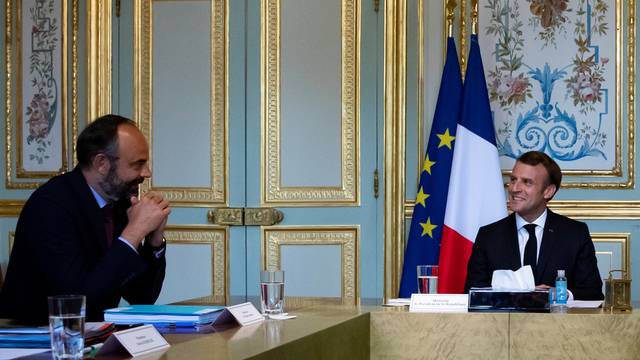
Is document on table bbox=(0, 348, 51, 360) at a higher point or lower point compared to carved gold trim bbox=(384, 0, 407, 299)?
lower

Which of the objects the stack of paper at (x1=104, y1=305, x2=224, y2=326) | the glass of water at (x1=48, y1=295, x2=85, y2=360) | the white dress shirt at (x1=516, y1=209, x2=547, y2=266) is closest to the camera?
the glass of water at (x1=48, y1=295, x2=85, y2=360)

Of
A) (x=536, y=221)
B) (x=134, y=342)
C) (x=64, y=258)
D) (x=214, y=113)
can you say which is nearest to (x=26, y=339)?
(x=134, y=342)

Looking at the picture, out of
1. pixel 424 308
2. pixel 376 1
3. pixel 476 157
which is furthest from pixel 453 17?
pixel 424 308

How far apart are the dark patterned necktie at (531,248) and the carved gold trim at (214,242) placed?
1.88 m

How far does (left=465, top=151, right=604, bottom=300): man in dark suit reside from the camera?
385 cm

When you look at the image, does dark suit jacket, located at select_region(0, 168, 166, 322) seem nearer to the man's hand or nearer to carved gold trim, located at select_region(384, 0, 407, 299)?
the man's hand

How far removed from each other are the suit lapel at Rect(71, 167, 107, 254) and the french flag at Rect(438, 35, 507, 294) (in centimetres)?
222

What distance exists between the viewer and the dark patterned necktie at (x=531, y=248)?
391 cm

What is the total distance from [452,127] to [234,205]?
3.97 ft

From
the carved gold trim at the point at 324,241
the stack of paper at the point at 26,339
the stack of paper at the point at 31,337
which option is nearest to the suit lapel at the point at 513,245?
the carved gold trim at the point at 324,241

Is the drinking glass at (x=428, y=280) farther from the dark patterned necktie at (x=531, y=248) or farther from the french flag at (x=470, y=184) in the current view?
the french flag at (x=470, y=184)

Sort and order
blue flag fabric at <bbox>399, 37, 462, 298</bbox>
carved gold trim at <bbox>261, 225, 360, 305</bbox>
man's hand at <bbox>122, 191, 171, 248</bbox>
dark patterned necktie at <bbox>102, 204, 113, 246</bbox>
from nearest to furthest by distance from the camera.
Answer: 1. man's hand at <bbox>122, 191, 171, 248</bbox>
2. dark patterned necktie at <bbox>102, 204, 113, 246</bbox>
3. blue flag fabric at <bbox>399, 37, 462, 298</bbox>
4. carved gold trim at <bbox>261, 225, 360, 305</bbox>

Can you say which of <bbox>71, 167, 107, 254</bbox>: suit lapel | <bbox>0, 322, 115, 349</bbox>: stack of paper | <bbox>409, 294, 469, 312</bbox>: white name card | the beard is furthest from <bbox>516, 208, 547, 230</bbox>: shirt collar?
<bbox>0, 322, 115, 349</bbox>: stack of paper

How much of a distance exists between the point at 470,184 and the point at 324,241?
864 mm
